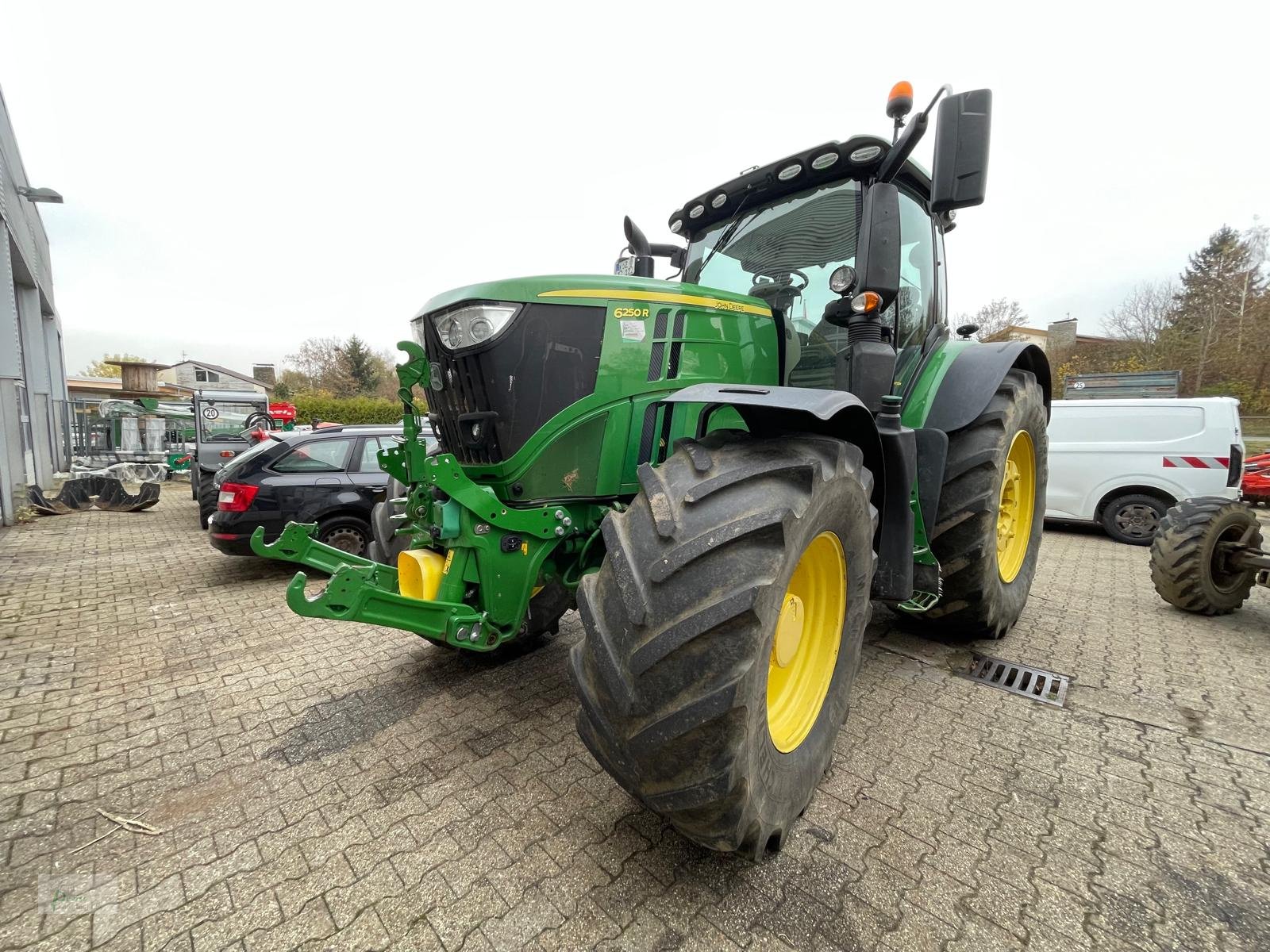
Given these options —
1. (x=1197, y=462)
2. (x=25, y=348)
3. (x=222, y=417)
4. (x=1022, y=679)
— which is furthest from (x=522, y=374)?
(x=25, y=348)

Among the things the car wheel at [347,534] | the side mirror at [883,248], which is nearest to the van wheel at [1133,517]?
the side mirror at [883,248]

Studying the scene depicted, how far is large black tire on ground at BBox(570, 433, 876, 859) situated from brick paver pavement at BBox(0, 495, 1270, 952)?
0.39 meters

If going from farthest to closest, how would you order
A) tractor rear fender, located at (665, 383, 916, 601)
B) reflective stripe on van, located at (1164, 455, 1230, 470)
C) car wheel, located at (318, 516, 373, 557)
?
1. reflective stripe on van, located at (1164, 455, 1230, 470)
2. car wheel, located at (318, 516, 373, 557)
3. tractor rear fender, located at (665, 383, 916, 601)

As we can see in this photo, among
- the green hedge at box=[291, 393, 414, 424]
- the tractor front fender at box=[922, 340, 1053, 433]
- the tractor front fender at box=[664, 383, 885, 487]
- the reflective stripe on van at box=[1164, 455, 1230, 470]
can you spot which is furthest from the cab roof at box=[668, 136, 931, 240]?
the green hedge at box=[291, 393, 414, 424]

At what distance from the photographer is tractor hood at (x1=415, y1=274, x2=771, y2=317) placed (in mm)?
2139

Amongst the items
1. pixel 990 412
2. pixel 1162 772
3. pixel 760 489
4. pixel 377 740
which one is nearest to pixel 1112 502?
pixel 990 412

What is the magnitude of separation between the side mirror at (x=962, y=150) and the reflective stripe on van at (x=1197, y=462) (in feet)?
23.0

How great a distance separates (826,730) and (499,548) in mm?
1356

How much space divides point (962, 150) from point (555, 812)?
2714 millimetres

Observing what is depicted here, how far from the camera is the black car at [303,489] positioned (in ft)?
17.7

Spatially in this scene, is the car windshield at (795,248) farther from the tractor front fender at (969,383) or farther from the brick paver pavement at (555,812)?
the brick paver pavement at (555,812)

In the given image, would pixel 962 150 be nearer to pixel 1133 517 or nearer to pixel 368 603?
pixel 368 603

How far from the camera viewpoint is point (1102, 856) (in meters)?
1.83

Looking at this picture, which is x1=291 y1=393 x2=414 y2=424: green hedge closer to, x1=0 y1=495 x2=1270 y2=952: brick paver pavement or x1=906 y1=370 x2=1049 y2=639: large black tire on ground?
x1=0 y1=495 x2=1270 y2=952: brick paver pavement
